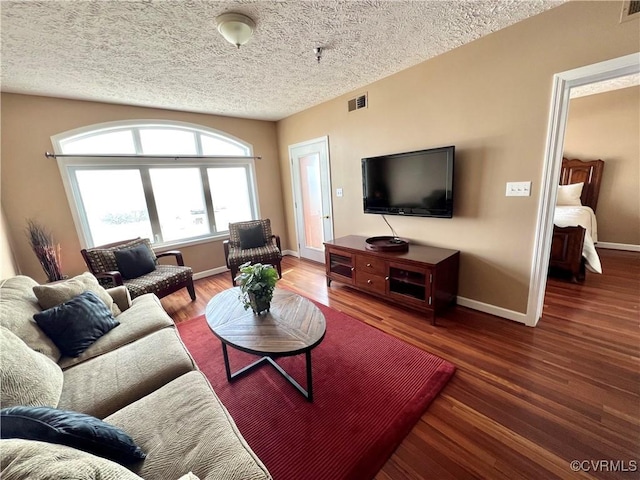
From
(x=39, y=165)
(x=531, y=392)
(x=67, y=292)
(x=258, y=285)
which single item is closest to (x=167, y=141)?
(x=39, y=165)

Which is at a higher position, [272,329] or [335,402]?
[272,329]

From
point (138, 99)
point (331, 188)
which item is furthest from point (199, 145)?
point (331, 188)

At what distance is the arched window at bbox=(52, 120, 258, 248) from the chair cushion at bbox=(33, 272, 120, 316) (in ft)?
5.35

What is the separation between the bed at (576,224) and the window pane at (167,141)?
5.09 m

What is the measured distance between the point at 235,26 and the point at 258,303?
1919 mm

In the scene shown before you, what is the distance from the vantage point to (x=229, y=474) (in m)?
0.85

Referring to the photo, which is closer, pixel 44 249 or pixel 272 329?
pixel 272 329

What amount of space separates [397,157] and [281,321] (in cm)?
217

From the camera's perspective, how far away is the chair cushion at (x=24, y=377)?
1.03 meters

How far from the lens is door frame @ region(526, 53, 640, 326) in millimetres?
1738

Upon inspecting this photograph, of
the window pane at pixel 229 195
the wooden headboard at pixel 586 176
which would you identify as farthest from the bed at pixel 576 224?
the window pane at pixel 229 195

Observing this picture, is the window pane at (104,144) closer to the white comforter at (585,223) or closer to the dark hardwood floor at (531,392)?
the dark hardwood floor at (531,392)

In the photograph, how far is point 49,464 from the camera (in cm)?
60

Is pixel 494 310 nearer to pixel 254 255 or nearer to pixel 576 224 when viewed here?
pixel 576 224
